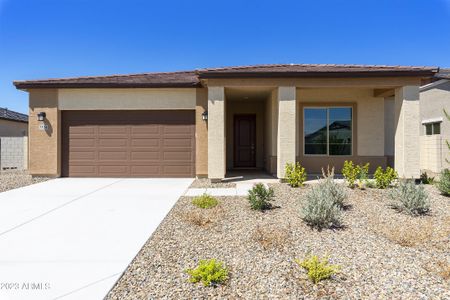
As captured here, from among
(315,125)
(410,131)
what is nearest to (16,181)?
(315,125)

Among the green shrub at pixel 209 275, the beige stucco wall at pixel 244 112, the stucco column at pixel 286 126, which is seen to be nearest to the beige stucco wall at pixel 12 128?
the beige stucco wall at pixel 244 112

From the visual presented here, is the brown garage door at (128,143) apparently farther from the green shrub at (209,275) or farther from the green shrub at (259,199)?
the green shrub at (209,275)

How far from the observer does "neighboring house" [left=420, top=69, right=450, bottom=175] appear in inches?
416

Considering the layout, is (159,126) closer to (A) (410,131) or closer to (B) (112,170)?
(B) (112,170)

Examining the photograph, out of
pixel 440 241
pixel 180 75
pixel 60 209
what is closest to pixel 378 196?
pixel 440 241

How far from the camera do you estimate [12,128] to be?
19.5m

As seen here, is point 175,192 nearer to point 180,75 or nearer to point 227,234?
point 227,234

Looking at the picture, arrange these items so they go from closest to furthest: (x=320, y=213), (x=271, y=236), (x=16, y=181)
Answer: (x=271, y=236) → (x=320, y=213) → (x=16, y=181)

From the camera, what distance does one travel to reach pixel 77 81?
10664 millimetres

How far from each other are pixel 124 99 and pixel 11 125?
14.5 meters

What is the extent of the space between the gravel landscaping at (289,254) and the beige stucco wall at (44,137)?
24.7 feet

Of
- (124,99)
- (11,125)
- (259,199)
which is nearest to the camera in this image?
(259,199)

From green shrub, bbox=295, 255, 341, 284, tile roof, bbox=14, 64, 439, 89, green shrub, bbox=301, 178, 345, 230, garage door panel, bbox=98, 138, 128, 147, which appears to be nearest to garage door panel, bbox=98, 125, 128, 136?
garage door panel, bbox=98, 138, 128, 147

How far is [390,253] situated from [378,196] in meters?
3.60
